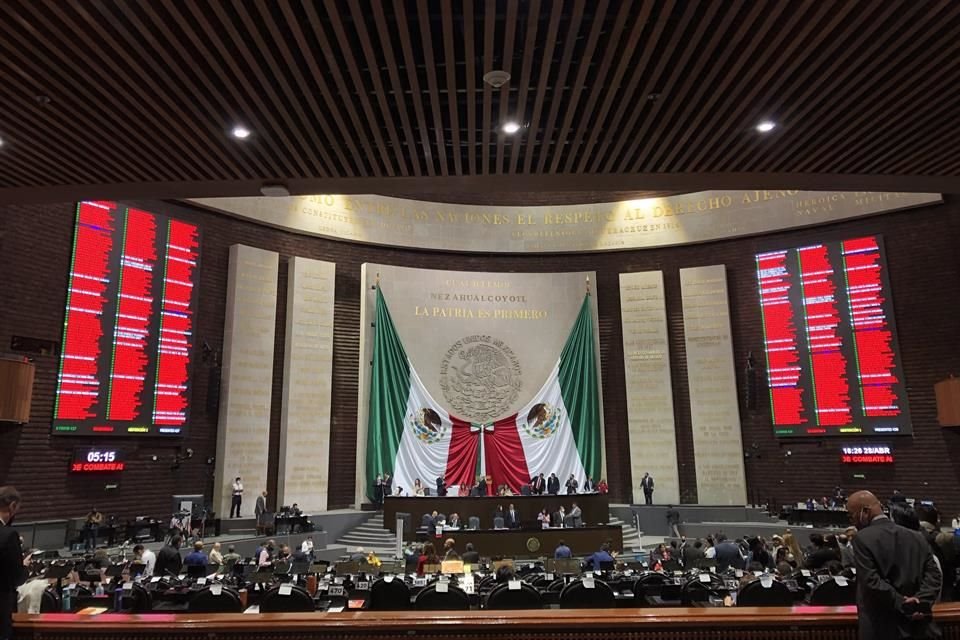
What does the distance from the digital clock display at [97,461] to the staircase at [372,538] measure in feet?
17.2

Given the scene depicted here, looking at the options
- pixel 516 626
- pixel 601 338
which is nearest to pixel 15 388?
pixel 516 626

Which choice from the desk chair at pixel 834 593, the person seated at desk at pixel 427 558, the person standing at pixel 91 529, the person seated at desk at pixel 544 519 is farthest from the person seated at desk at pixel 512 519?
the desk chair at pixel 834 593

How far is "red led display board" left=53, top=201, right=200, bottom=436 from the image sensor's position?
13.5 m

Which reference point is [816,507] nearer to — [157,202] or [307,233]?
[307,233]

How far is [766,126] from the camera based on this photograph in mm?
5676

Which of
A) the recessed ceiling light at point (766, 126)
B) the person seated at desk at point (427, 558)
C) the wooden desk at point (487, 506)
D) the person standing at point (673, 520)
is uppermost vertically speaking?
the recessed ceiling light at point (766, 126)

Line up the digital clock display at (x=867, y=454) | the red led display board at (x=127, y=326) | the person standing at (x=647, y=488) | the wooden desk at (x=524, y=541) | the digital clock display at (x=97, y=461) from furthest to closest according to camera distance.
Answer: the person standing at (x=647, y=488), the digital clock display at (x=867, y=454), the red led display board at (x=127, y=326), the digital clock display at (x=97, y=461), the wooden desk at (x=524, y=541)

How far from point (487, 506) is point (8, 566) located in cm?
1225

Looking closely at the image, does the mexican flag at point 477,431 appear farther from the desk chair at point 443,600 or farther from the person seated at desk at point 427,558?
the desk chair at point 443,600

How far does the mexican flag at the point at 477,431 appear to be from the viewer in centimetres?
1752

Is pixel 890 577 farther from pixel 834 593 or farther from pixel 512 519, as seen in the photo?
pixel 512 519

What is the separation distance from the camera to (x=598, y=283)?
65.1 feet

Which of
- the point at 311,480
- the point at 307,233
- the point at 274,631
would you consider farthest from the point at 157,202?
the point at 274,631

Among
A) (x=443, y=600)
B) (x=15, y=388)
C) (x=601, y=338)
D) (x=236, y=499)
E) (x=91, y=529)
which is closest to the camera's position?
(x=443, y=600)
